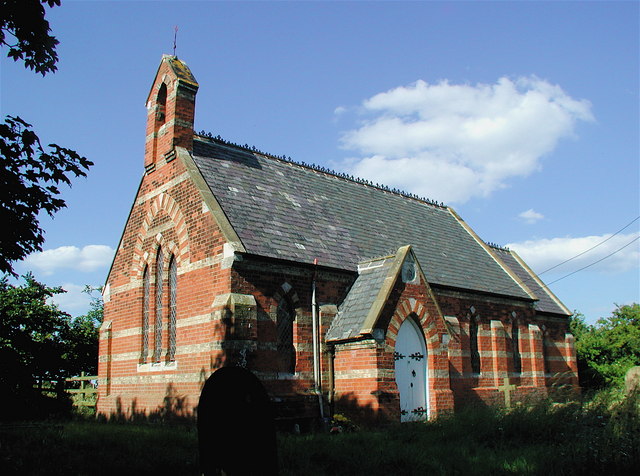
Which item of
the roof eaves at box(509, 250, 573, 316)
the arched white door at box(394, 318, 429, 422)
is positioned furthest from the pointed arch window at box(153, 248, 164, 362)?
the roof eaves at box(509, 250, 573, 316)

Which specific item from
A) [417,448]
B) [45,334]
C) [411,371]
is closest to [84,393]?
[45,334]

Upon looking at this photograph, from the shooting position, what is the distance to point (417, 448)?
11.7 meters

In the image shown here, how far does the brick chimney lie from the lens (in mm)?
19891

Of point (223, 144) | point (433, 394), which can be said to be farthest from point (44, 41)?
point (433, 394)

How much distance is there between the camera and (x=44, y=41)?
1143cm

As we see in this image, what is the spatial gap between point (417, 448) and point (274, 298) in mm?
6714

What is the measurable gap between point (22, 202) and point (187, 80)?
10.2 m

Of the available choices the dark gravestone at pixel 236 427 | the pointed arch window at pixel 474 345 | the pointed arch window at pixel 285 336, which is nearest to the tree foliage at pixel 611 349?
the pointed arch window at pixel 474 345

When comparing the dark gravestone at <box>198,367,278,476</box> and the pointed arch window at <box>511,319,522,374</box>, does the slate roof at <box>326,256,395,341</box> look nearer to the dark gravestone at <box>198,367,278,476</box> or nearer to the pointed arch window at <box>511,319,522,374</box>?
the dark gravestone at <box>198,367,278,476</box>

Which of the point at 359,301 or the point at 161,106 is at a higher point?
the point at 161,106

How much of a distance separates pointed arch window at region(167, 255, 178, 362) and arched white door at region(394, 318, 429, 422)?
6.64 m

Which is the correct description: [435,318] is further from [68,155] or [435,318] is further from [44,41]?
[44,41]

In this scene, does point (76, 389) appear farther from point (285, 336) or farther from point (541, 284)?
point (541, 284)

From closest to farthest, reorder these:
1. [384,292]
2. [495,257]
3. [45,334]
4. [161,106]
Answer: [384,292] < [161,106] < [45,334] < [495,257]
